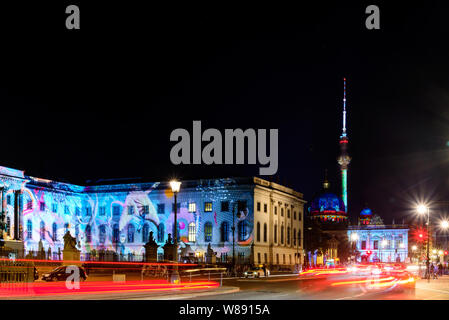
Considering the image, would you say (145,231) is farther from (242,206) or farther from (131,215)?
Answer: (242,206)

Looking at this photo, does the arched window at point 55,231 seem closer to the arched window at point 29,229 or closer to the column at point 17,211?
the arched window at point 29,229

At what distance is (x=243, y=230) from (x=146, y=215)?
1616 cm

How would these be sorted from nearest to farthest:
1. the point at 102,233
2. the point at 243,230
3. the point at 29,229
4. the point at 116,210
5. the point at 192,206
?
1. the point at 29,229
2. the point at 243,230
3. the point at 192,206
4. the point at 116,210
5. the point at 102,233

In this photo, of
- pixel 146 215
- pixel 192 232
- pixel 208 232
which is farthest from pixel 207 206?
pixel 146 215

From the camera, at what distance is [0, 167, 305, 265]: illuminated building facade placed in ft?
308

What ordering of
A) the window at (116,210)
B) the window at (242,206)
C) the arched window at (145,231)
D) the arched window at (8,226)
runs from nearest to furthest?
the arched window at (8,226) < the window at (242,206) < the arched window at (145,231) < the window at (116,210)

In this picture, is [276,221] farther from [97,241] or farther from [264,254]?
[97,241]

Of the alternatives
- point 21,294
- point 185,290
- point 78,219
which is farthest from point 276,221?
point 21,294

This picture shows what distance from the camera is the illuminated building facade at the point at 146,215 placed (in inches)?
3693

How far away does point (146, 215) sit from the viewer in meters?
101

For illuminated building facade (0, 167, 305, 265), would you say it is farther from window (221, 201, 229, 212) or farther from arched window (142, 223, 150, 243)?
arched window (142, 223, 150, 243)

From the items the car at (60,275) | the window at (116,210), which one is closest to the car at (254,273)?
the car at (60,275)

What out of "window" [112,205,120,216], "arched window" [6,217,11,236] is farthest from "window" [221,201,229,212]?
"arched window" [6,217,11,236]

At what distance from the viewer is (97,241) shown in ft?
341
